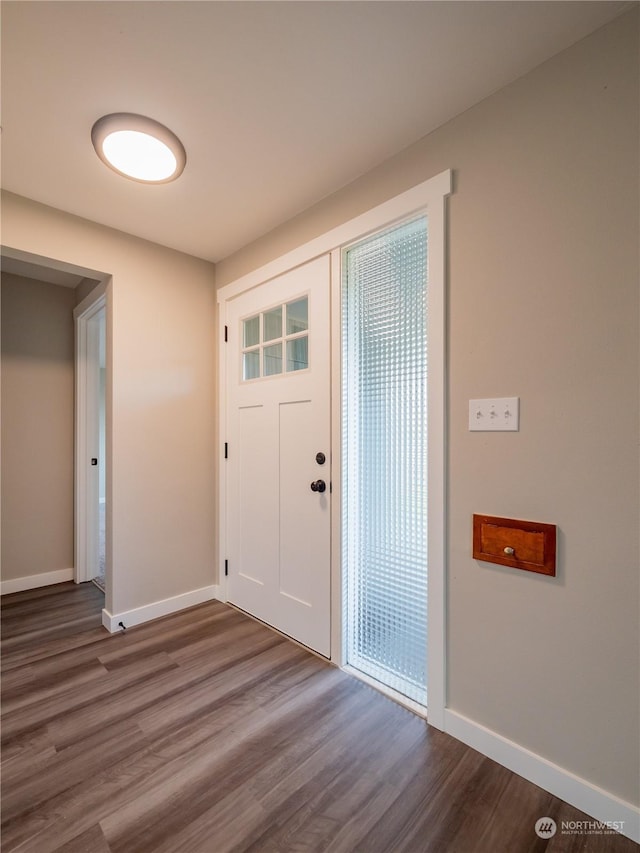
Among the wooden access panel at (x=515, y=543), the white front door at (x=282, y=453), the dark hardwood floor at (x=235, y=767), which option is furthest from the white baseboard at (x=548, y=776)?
the white front door at (x=282, y=453)

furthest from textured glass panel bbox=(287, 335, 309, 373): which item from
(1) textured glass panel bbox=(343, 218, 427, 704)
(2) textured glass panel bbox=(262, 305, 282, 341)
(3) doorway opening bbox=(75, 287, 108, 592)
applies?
(3) doorway opening bbox=(75, 287, 108, 592)

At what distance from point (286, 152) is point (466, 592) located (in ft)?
6.49

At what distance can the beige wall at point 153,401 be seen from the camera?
226 centimetres

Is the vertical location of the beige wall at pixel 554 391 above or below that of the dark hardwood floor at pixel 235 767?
above

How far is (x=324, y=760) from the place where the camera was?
136 cm

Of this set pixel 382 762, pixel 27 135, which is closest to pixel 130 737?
pixel 382 762

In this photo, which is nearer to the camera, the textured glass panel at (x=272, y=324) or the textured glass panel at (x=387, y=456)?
the textured glass panel at (x=387, y=456)

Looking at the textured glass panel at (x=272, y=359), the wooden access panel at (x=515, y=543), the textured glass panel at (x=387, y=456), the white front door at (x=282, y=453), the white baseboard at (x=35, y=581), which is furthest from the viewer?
the white baseboard at (x=35, y=581)

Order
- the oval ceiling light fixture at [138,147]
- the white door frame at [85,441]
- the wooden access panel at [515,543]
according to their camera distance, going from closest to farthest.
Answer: the wooden access panel at [515,543] → the oval ceiling light fixture at [138,147] → the white door frame at [85,441]

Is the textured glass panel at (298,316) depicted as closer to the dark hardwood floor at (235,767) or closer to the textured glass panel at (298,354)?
the textured glass panel at (298,354)

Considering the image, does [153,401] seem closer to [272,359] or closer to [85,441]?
[272,359]

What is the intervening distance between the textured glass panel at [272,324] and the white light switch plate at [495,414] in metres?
1.26

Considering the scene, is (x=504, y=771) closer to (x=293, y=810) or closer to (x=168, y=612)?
(x=293, y=810)

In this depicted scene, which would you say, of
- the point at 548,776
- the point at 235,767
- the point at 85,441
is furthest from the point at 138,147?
the point at 548,776
